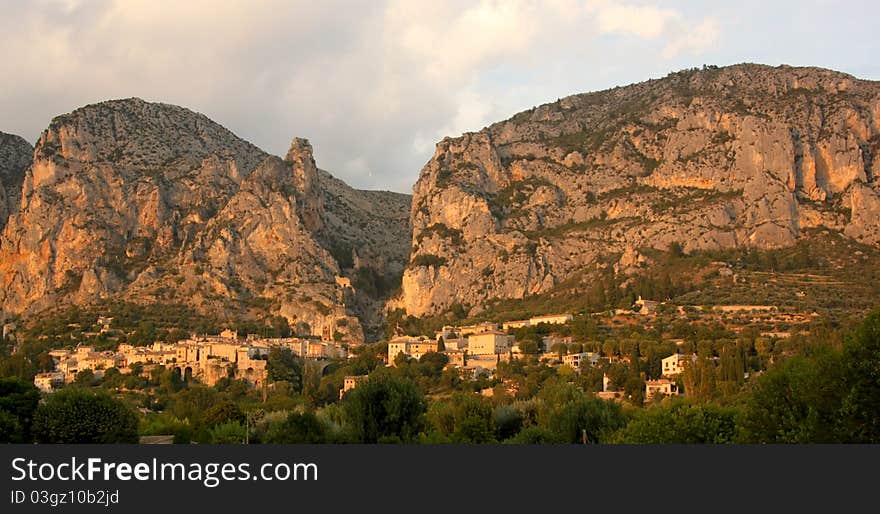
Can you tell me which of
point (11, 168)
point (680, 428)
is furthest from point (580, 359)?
point (11, 168)

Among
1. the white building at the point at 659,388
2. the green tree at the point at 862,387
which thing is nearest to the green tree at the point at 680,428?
the green tree at the point at 862,387

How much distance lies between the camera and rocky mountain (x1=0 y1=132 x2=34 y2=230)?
530ft

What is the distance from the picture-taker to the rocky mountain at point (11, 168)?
161625mm

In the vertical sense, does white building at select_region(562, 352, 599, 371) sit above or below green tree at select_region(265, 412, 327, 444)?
above

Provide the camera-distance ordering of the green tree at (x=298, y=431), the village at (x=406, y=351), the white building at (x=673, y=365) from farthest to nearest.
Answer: the village at (x=406, y=351)
the white building at (x=673, y=365)
the green tree at (x=298, y=431)

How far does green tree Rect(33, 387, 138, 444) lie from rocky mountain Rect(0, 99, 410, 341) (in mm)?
77810

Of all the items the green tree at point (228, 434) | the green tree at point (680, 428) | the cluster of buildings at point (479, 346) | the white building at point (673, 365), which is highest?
the cluster of buildings at point (479, 346)

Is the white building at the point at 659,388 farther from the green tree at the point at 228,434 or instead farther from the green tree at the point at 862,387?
the green tree at the point at 862,387

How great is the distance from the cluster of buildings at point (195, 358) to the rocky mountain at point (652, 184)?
74.7 feet

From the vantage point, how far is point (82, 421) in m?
54.3

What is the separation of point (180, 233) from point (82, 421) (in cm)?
9916

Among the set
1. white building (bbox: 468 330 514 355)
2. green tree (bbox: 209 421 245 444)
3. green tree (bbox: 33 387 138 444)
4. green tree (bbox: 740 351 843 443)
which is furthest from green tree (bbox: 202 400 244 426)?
white building (bbox: 468 330 514 355)

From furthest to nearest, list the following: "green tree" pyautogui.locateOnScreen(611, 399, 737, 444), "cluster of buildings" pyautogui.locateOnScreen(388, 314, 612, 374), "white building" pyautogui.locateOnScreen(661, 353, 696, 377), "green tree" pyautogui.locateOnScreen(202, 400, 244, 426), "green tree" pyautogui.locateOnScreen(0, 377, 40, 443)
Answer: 1. "cluster of buildings" pyautogui.locateOnScreen(388, 314, 612, 374)
2. "white building" pyautogui.locateOnScreen(661, 353, 696, 377)
3. "green tree" pyautogui.locateOnScreen(202, 400, 244, 426)
4. "green tree" pyautogui.locateOnScreen(0, 377, 40, 443)
5. "green tree" pyautogui.locateOnScreen(611, 399, 737, 444)

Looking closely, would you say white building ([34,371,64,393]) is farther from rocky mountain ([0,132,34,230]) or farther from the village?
rocky mountain ([0,132,34,230])
